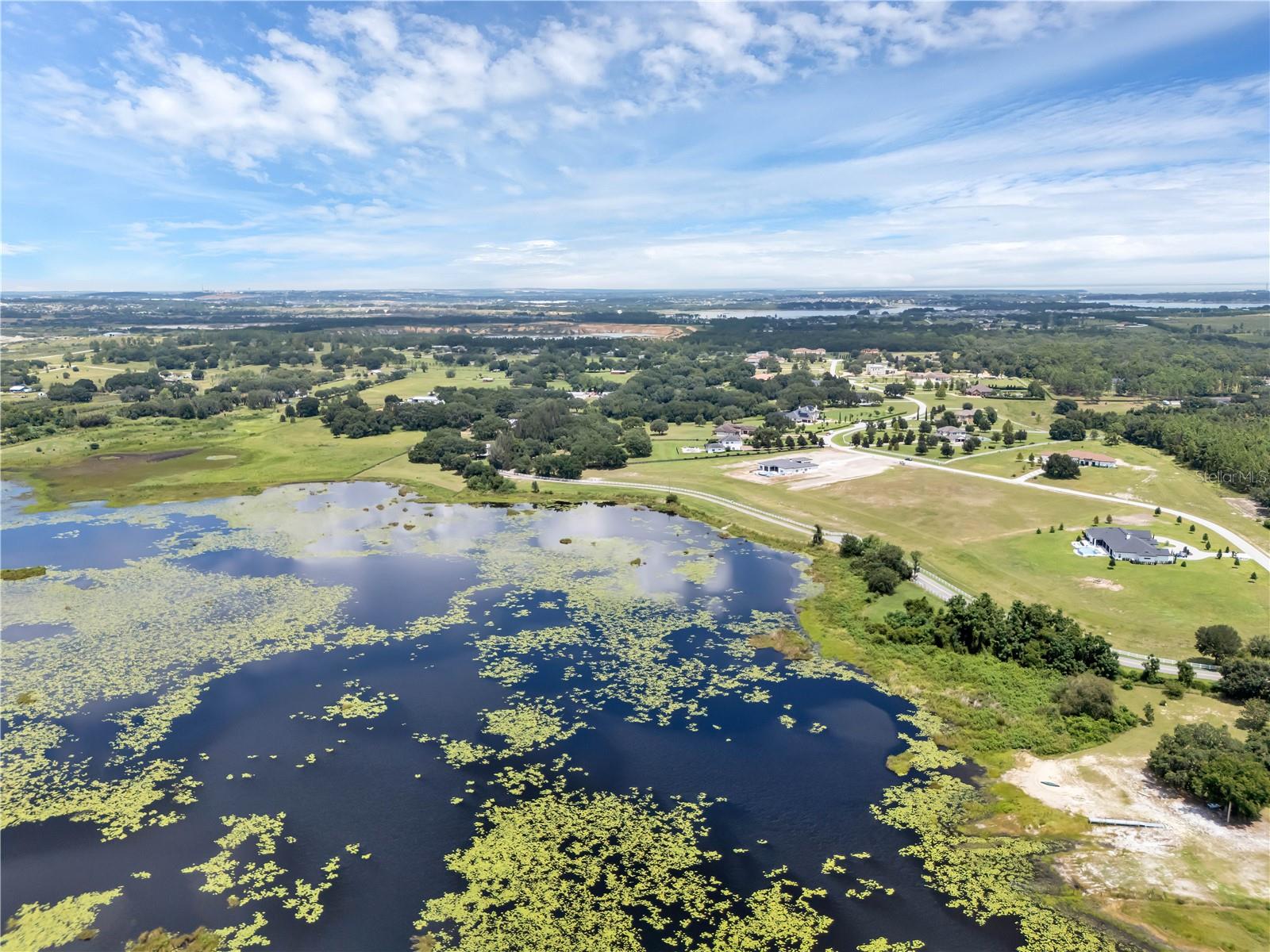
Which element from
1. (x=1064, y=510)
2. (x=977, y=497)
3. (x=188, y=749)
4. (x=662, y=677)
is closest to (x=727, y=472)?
(x=977, y=497)

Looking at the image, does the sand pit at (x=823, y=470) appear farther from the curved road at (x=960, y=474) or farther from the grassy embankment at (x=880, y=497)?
the curved road at (x=960, y=474)

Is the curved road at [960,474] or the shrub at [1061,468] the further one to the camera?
the shrub at [1061,468]

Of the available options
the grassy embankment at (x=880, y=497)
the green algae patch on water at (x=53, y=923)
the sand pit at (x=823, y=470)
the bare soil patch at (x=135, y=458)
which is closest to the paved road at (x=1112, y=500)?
the grassy embankment at (x=880, y=497)

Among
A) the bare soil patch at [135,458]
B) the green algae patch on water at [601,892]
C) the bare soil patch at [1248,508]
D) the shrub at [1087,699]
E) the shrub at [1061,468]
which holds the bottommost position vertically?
the green algae patch on water at [601,892]

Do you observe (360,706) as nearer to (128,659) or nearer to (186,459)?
(128,659)

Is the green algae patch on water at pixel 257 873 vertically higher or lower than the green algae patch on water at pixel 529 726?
lower

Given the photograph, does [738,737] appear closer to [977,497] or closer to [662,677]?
[662,677]
